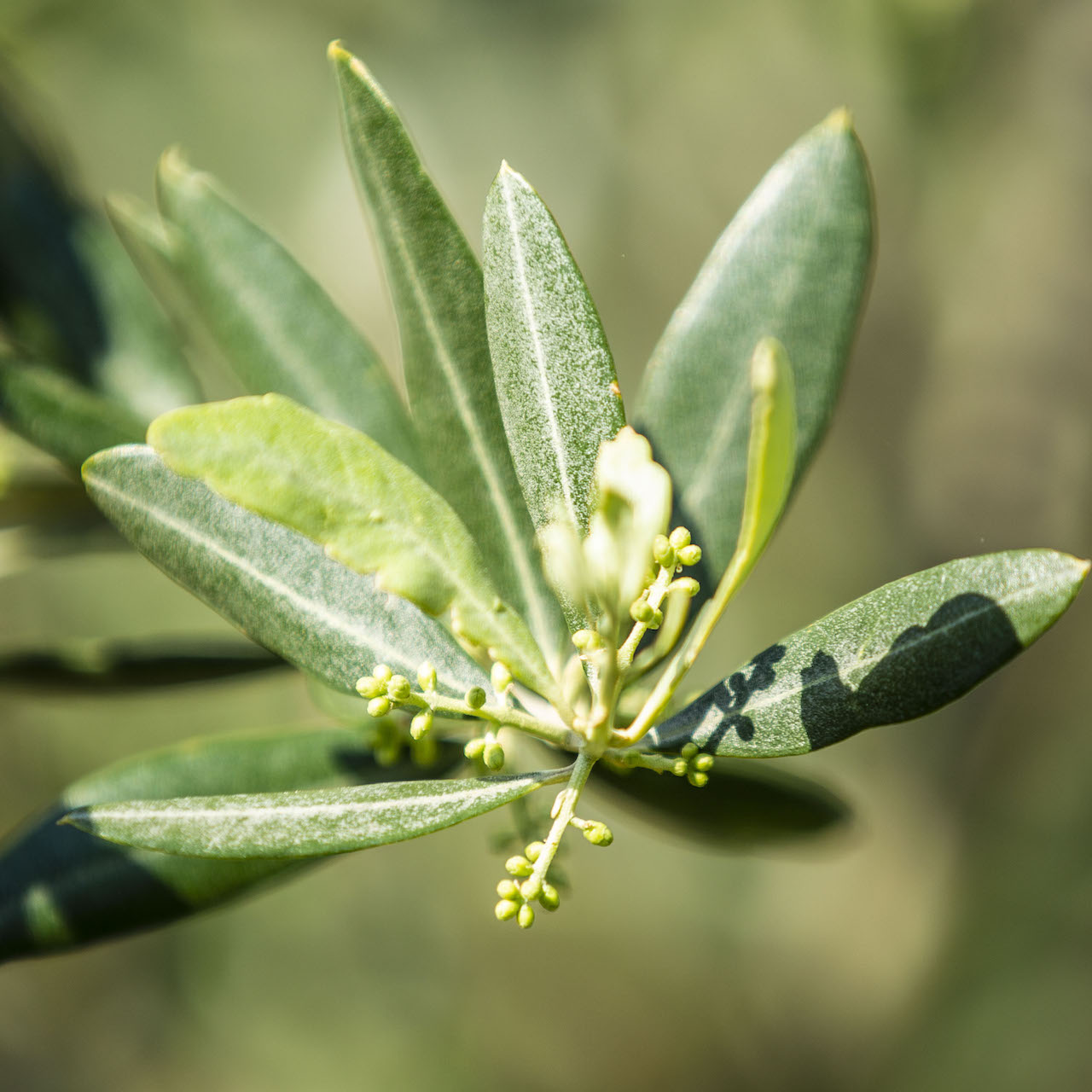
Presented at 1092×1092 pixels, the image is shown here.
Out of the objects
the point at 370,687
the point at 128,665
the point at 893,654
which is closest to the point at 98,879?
the point at 128,665

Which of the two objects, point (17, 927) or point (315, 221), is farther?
point (315, 221)

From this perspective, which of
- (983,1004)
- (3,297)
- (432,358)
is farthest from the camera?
(983,1004)

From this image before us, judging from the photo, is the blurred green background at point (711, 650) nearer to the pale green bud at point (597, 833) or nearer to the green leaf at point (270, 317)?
the green leaf at point (270, 317)

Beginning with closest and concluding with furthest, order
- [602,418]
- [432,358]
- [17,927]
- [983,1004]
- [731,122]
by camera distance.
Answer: [602,418] → [432,358] → [17,927] → [983,1004] → [731,122]

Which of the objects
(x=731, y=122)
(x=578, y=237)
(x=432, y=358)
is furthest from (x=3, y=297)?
(x=731, y=122)

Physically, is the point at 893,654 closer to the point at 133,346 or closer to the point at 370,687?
the point at 370,687

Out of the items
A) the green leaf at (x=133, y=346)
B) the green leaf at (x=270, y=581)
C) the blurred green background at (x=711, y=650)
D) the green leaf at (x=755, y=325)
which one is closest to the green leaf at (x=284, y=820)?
the green leaf at (x=270, y=581)

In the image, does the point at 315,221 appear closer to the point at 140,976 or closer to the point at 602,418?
the point at 140,976
